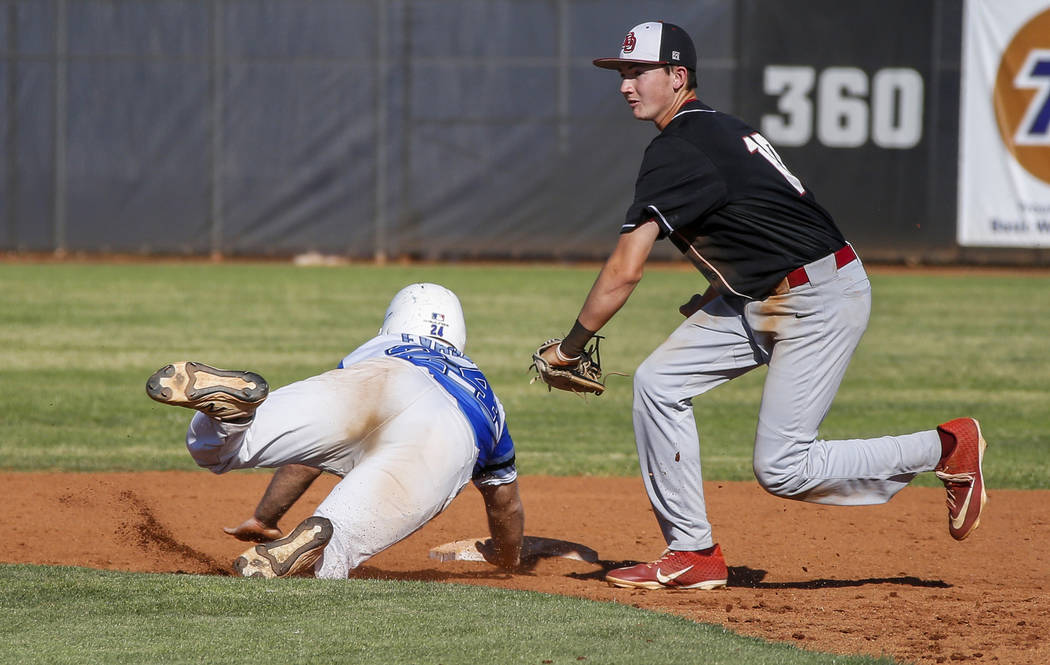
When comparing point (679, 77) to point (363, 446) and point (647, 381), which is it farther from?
point (363, 446)

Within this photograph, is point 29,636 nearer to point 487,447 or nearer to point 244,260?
point 487,447

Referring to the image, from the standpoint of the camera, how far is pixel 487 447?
15.3 feet

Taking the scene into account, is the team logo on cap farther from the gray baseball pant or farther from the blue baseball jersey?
Result: the blue baseball jersey

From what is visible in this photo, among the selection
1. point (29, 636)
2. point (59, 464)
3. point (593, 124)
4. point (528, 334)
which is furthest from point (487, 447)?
point (593, 124)

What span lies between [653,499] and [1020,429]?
4623 mm

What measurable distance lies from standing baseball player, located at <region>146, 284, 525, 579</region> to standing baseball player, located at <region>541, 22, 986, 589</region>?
44 centimetres

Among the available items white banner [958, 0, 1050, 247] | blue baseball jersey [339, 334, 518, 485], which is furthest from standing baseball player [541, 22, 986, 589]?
white banner [958, 0, 1050, 247]

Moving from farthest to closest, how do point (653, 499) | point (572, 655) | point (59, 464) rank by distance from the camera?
point (59, 464) → point (653, 499) → point (572, 655)

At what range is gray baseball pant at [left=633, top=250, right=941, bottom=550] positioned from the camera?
4.43m

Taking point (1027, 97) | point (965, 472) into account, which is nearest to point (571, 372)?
point (965, 472)

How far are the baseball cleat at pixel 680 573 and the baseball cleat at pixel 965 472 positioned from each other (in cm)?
84

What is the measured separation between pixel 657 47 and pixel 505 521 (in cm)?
183

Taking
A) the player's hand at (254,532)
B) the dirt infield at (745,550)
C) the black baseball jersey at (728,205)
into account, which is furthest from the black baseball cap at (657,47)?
the player's hand at (254,532)

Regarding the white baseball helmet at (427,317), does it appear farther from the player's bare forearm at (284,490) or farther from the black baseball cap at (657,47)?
the black baseball cap at (657,47)
